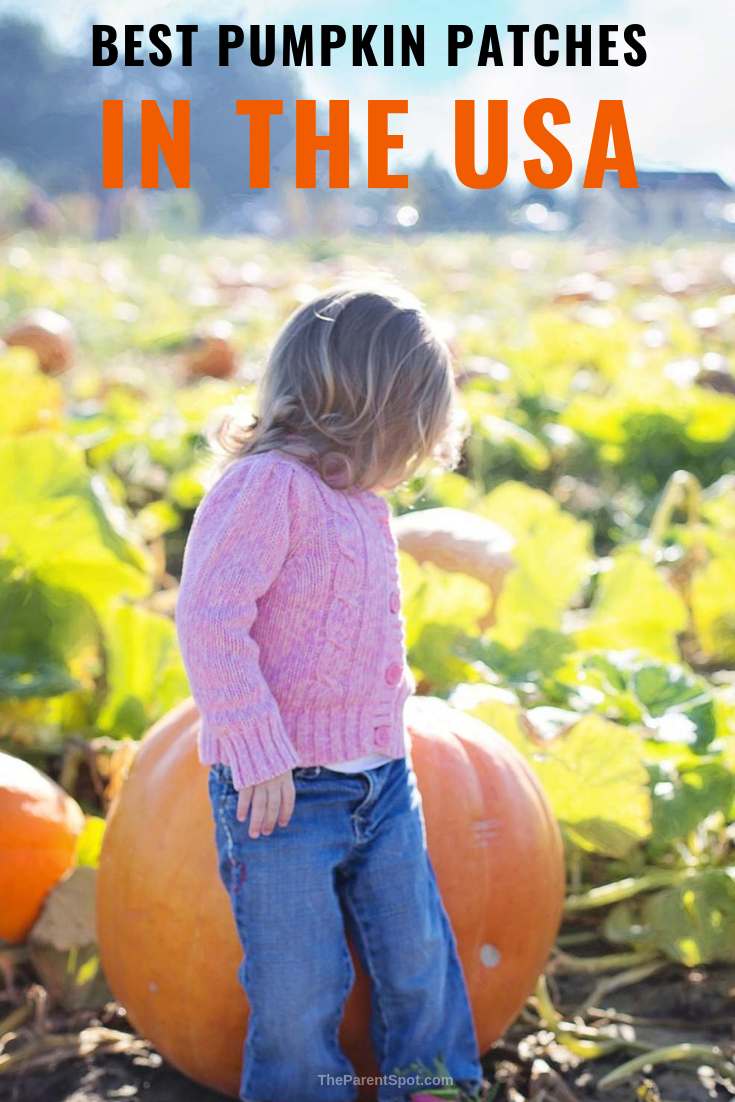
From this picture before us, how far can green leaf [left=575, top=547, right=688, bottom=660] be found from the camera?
297cm

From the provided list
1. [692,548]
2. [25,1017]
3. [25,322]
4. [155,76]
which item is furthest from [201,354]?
[155,76]

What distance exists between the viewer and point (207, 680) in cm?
170

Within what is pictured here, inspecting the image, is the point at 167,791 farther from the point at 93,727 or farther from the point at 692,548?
the point at 692,548

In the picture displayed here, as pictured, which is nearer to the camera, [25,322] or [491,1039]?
[491,1039]

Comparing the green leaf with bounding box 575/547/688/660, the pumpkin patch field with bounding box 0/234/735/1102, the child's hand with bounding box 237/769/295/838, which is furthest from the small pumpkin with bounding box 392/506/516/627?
the child's hand with bounding box 237/769/295/838

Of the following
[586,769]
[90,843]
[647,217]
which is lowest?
[647,217]

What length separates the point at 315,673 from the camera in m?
1.79

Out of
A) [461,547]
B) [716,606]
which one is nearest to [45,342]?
[461,547]

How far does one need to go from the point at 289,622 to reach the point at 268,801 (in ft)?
0.70

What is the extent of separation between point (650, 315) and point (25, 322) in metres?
4.00

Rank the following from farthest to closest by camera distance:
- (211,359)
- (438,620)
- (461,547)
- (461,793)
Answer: (211,359) → (461,547) → (438,620) → (461,793)

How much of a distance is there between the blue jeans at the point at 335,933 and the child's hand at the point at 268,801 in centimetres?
4

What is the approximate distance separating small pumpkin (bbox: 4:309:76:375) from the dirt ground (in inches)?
221

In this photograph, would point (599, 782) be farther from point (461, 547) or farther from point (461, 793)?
point (461, 547)
